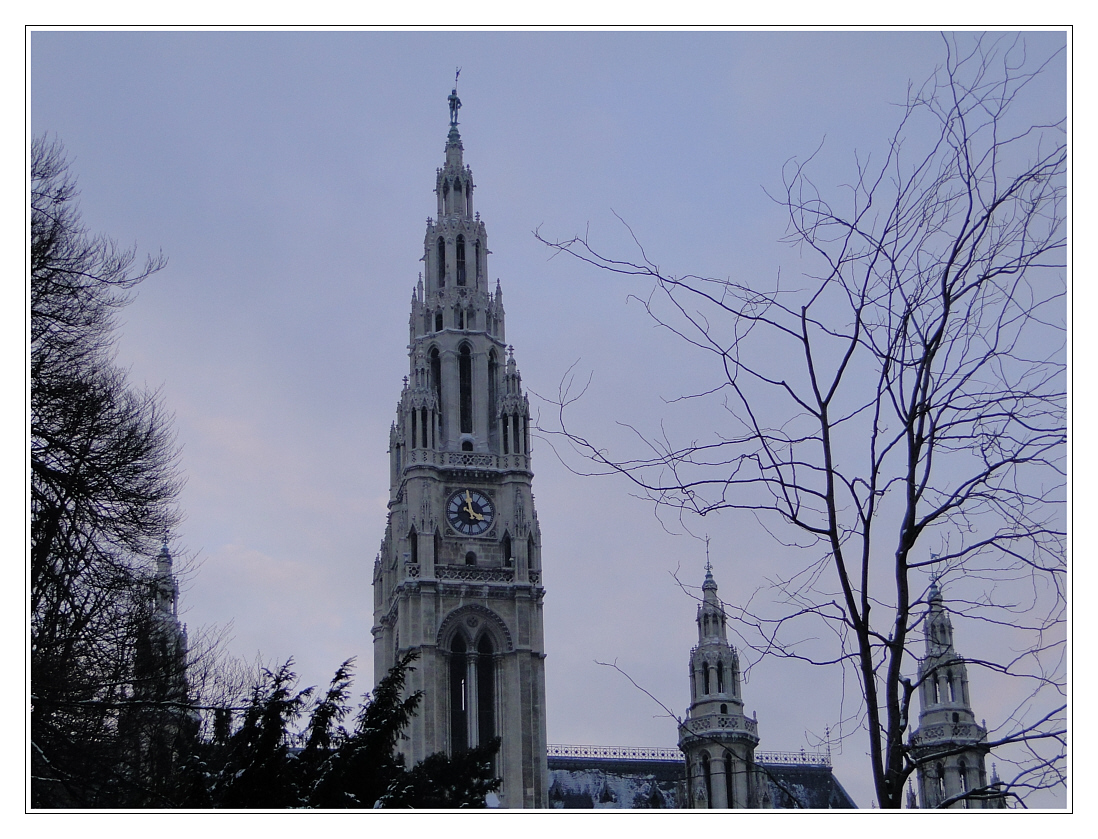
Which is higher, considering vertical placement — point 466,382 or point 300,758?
point 466,382

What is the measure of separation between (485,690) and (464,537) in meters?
8.43

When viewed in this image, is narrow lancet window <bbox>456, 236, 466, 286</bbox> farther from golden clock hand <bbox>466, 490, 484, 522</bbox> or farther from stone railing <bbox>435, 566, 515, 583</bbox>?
stone railing <bbox>435, 566, 515, 583</bbox>

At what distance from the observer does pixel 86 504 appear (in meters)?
22.8

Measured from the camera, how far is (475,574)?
84875mm

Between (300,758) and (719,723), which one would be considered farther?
(719,723)

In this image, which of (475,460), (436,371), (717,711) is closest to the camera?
(717,711)

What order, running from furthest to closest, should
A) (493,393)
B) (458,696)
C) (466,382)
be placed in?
(466,382) → (493,393) → (458,696)

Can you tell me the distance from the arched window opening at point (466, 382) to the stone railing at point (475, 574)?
31.5ft

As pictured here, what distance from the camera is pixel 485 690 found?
83875 mm

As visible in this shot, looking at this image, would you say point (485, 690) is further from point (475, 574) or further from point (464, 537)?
point (464, 537)

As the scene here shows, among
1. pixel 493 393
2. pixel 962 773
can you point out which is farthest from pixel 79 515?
pixel 493 393

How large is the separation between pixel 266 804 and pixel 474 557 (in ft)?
207

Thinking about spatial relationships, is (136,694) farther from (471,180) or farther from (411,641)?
(471,180)

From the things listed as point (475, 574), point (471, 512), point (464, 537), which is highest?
point (471, 512)
